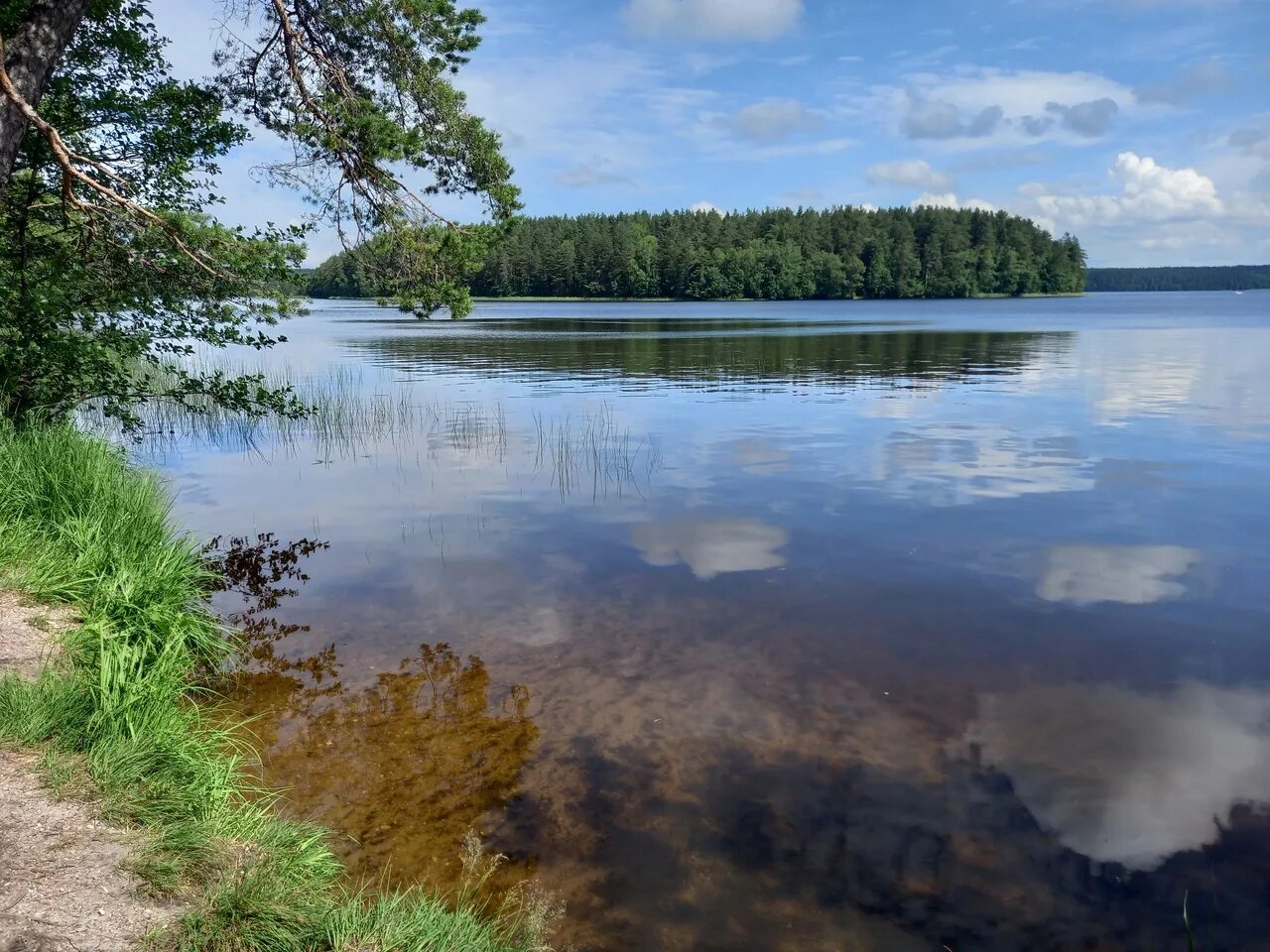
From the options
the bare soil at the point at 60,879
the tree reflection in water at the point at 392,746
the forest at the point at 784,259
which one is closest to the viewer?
the bare soil at the point at 60,879

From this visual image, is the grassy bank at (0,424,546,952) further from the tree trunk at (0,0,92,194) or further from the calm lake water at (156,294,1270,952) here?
the tree trunk at (0,0,92,194)

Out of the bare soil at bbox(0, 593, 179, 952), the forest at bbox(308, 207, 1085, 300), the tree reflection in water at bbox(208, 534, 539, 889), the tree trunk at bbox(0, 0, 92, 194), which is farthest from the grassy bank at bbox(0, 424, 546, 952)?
the forest at bbox(308, 207, 1085, 300)

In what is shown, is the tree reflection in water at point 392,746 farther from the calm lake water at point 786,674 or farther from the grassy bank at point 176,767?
the grassy bank at point 176,767

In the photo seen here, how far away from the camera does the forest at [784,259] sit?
152 m

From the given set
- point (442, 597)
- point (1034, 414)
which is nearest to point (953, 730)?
point (442, 597)

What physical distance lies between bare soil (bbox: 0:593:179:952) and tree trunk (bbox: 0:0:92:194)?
216 inches

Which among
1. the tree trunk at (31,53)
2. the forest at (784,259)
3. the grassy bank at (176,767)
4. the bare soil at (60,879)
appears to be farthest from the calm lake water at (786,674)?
the forest at (784,259)

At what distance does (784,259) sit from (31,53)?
14915 cm

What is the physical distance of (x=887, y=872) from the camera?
5773 millimetres

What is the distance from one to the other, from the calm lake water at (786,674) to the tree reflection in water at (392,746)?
0.11 ft

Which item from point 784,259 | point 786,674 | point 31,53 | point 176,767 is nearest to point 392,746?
point 176,767

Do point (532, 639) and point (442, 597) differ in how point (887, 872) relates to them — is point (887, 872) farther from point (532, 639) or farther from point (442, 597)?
point (442, 597)

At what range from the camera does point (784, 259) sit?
150 metres

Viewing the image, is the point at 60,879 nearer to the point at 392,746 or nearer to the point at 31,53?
the point at 392,746
